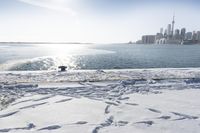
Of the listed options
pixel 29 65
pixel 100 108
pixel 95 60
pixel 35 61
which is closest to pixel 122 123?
pixel 100 108

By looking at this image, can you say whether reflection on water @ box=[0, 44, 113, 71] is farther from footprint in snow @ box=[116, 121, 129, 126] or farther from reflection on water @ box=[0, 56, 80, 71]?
footprint in snow @ box=[116, 121, 129, 126]

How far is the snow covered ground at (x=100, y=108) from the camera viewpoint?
5215mm

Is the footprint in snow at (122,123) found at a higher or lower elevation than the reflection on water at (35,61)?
higher

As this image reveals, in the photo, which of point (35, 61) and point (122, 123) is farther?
point (35, 61)

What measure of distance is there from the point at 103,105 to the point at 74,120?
5.14 ft

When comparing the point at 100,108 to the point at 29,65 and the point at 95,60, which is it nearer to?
the point at 29,65

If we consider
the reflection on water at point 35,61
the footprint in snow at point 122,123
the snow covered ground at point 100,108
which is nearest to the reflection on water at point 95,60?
the reflection on water at point 35,61

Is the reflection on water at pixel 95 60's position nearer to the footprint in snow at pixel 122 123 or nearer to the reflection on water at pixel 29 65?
the reflection on water at pixel 29 65

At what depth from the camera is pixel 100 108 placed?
663 centimetres

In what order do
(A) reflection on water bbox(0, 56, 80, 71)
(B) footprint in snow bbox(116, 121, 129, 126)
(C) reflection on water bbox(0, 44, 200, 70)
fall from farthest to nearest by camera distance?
(C) reflection on water bbox(0, 44, 200, 70) → (A) reflection on water bbox(0, 56, 80, 71) → (B) footprint in snow bbox(116, 121, 129, 126)

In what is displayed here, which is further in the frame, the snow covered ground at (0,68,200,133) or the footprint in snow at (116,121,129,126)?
the footprint in snow at (116,121,129,126)

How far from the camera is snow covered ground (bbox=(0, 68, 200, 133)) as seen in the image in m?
5.21

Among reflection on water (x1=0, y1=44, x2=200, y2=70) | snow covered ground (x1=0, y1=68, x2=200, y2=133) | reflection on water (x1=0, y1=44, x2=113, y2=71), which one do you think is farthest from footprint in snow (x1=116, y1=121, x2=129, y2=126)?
reflection on water (x1=0, y1=44, x2=200, y2=70)

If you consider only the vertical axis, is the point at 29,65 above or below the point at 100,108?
below
